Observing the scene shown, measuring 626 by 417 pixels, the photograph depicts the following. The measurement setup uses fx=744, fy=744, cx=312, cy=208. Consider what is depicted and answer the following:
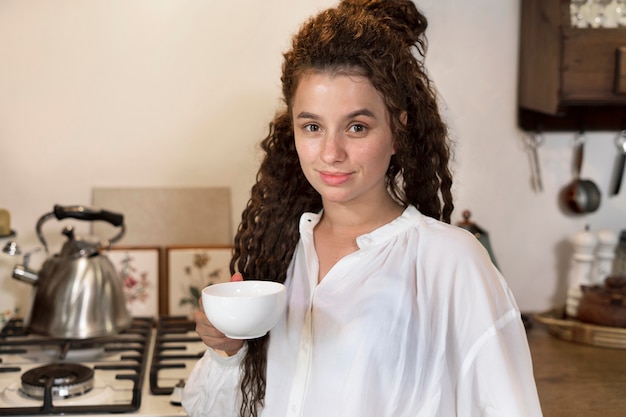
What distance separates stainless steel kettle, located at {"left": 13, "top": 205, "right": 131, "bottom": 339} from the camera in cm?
153

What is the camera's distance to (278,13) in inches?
68.0

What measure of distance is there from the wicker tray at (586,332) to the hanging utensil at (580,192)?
30 cm

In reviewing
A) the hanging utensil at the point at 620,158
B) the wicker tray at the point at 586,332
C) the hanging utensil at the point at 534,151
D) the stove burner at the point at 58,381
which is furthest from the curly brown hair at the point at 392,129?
the hanging utensil at the point at 620,158

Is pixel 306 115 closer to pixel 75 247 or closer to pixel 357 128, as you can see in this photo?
pixel 357 128

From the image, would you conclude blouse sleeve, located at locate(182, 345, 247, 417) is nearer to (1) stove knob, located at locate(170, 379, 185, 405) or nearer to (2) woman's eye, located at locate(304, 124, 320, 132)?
(1) stove knob, located at locate(170, 379, 185, 405)

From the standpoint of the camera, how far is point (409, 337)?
1075mm

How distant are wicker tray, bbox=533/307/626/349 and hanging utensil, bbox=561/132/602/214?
0.98ft

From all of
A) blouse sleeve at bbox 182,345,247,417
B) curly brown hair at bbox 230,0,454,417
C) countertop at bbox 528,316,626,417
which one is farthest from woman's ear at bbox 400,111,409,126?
countertop at bbox 528,316,626,417

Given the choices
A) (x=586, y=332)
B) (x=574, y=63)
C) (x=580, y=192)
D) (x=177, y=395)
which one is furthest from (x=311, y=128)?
(x=580, y=192)

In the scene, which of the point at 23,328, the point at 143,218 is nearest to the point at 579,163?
the point at 143,218

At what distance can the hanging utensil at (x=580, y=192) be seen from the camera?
1828 mm

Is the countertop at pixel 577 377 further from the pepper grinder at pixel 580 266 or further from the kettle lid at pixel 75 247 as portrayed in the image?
the kettle lid at pixel 75 247

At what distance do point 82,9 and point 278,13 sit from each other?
0.45 meters

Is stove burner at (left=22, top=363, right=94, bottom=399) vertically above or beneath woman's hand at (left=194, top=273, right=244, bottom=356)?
beneath
